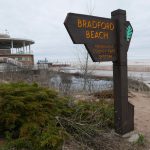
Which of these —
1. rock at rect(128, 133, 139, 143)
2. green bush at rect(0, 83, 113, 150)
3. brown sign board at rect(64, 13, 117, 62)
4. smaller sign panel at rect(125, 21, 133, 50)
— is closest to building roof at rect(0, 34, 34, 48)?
smaller sign panel at rect(125, 21, 133, 50)

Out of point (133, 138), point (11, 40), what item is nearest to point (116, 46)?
point (133, 138)

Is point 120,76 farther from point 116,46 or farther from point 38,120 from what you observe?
point 38,120

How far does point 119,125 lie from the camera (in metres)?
6.62

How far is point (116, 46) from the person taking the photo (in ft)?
21.5

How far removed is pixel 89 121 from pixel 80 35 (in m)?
1.88

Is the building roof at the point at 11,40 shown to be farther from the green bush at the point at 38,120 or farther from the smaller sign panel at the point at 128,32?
the green bush at the point at 38,120

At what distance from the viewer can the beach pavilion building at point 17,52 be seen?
5722 cm

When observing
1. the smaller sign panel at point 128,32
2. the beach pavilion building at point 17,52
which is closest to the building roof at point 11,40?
the beach pavilion building at point 17,52

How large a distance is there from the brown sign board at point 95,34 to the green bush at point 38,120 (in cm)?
130

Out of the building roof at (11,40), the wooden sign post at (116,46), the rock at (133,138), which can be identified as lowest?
the rock at (133,138)

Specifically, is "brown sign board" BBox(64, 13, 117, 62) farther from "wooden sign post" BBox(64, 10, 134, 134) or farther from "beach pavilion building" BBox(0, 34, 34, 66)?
"beach pavilion building" BBox(0, 34, 34, 66)

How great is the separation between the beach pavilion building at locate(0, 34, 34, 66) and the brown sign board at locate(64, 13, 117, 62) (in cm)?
4810

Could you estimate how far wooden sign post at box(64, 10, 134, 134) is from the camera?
593cm

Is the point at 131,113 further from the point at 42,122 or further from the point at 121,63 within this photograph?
the point at 42,122
